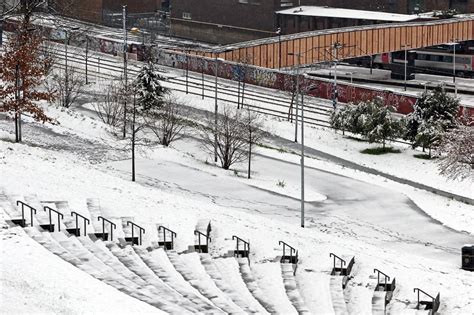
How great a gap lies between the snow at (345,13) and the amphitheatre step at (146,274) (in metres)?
81.2

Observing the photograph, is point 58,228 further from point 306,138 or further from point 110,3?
point 110,3

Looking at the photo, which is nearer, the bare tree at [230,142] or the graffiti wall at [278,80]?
the bare tree at [230,142]

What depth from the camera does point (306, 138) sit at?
66875 millimetres

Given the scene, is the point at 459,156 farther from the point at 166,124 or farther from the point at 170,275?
the point at 170,275

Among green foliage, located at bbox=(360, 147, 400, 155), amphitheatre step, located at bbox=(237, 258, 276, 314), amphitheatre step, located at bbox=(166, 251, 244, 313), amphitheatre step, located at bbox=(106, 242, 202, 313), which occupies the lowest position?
green foliage, located at bbox=(360, 147, 400, 155)

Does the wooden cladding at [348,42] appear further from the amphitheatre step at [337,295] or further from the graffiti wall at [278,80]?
the amphitheatre step at [337,295]

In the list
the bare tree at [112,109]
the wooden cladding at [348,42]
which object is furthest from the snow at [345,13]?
the bare tree at [112,109]

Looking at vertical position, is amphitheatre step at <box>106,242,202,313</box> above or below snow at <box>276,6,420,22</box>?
below

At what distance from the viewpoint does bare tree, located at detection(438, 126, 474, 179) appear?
2112 inches

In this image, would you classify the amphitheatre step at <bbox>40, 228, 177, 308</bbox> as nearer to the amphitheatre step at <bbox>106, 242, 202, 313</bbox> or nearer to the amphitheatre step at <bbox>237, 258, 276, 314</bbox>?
the amphitheatre step at <bbox>106, 242, 202, 313</bbox>

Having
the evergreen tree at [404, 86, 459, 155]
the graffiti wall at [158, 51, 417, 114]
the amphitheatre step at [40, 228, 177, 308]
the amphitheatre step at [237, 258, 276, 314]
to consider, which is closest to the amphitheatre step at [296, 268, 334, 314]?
the amphitheatre step at [237, 258, 276, 314]

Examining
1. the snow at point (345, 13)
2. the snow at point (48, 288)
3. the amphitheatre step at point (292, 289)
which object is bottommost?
the amphitheatre step at point (292, 289)

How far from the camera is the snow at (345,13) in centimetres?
11056

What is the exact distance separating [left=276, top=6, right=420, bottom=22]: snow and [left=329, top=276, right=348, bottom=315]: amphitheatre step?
80.4 metres
